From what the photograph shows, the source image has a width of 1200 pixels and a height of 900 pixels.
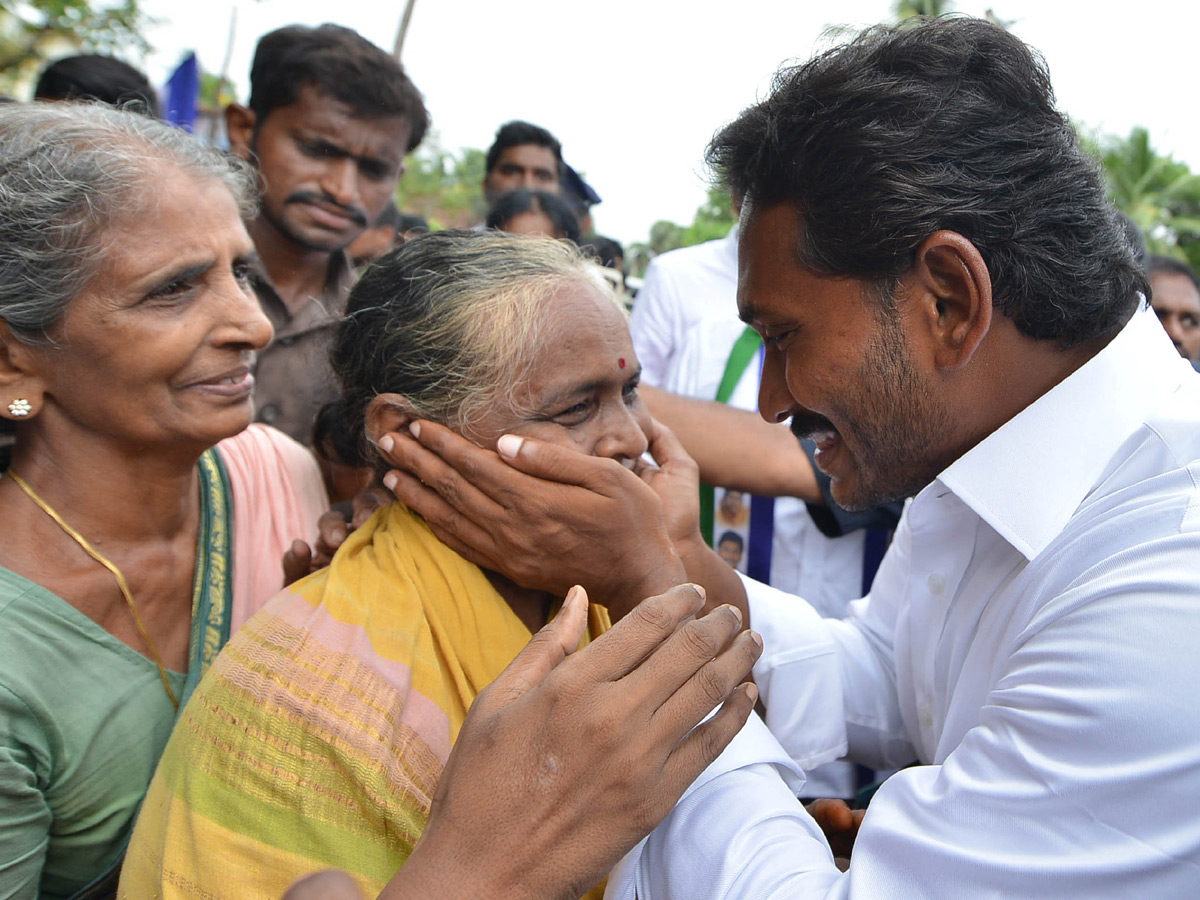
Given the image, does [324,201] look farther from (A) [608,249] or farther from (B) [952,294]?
(A) [608,249]

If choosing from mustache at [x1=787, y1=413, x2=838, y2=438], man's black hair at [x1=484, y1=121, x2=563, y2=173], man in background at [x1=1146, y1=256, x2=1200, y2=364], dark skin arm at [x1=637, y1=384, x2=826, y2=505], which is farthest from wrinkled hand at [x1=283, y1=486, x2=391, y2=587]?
man in background at [x1=1146, y1=256, x2=1200, y2=364]

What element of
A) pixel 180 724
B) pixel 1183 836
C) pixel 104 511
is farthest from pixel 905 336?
pixel 104 511

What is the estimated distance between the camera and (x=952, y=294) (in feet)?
6.12

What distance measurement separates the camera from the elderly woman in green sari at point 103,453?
6.32 ft

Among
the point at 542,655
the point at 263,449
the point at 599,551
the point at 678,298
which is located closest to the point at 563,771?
the point at 542,655

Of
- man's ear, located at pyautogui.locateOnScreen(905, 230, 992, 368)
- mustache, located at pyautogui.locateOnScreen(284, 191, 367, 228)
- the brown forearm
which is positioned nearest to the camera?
man's ear, located at pyautogui.locateOnScreen(905, 230, 992, 368)

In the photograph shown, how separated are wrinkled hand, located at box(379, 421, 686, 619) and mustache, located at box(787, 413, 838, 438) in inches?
19.2

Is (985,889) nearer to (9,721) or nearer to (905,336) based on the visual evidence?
(905,336)

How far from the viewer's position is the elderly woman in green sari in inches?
75.9

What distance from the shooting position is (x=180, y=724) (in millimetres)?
1867

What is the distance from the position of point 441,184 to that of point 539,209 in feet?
113

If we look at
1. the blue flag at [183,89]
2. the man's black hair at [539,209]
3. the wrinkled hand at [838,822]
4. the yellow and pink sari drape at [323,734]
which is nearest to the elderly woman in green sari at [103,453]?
the yellow and pink sari drape at [323,734]

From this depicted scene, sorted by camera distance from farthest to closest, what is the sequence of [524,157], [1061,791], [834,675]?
[524,157]
[834,675]
[1061,791]

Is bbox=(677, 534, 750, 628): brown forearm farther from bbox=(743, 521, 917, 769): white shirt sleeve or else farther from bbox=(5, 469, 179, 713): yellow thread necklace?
bbox=(5, 469, 179, 713): yellow thread necklace
